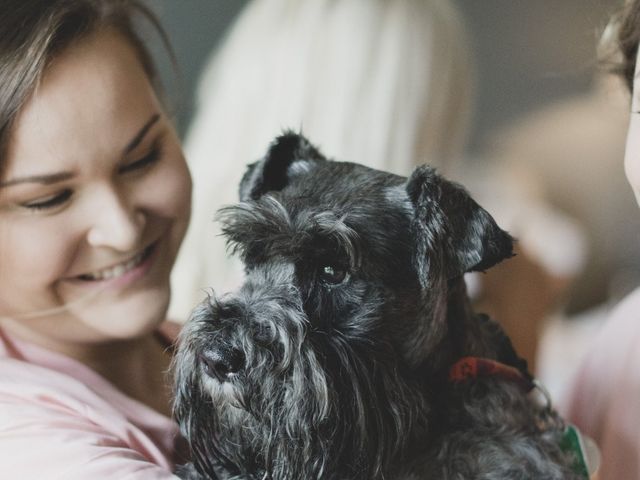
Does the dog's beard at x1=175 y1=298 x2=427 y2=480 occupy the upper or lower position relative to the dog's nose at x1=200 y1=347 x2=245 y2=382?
lower

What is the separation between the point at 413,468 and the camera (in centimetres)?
119

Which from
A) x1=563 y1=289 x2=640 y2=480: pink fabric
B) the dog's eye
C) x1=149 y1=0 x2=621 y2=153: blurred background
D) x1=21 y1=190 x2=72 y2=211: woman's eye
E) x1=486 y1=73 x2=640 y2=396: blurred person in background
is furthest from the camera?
x1=486 y1=73 x2=640 y2=396: blurred person in background

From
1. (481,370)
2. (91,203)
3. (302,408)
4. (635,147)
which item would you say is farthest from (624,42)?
(91,203)

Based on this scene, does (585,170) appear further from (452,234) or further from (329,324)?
(329,324)

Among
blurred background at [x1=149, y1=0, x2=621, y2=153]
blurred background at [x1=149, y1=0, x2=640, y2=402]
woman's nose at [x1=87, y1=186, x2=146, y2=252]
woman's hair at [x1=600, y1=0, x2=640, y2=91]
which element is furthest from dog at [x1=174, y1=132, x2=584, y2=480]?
blurred background at [x1=149, y1=0, x2=621, y2=153]

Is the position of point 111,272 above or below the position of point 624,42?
below

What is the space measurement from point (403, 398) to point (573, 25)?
154 centimetres

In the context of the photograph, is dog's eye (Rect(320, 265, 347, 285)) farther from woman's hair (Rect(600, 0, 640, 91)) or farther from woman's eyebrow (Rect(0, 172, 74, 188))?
woman's hair (Rect(600, 0, 640, 91))

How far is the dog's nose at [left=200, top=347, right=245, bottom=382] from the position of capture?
1.02m

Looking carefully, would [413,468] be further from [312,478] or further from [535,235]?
[535,235]

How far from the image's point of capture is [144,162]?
1.39 m

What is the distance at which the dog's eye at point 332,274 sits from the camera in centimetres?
113

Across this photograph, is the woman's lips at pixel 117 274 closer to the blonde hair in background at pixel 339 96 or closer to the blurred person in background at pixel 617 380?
the blonde hair in background at pixel 339 96

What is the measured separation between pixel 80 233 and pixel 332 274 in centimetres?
50
